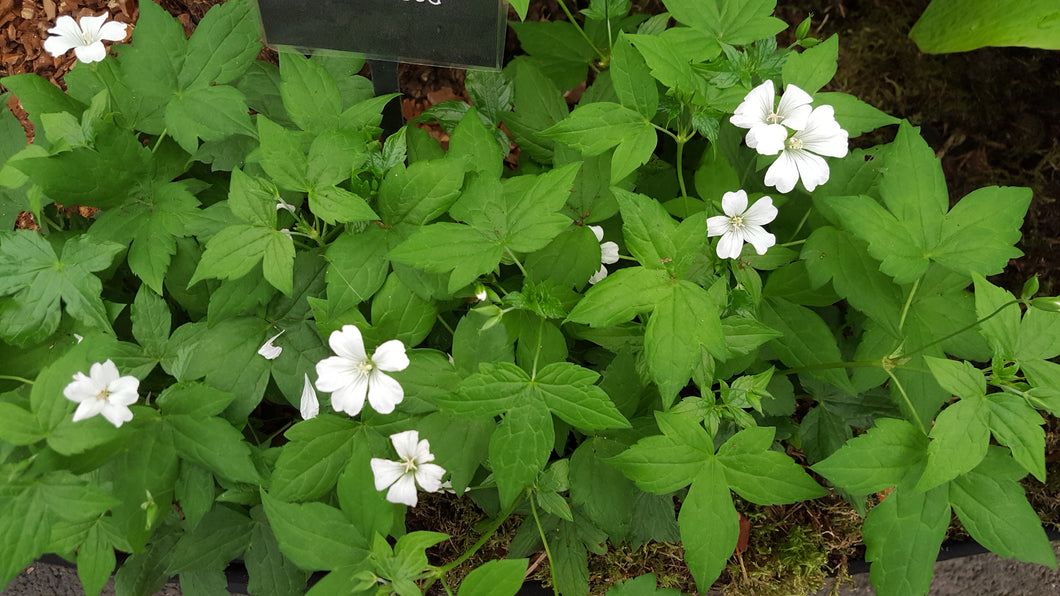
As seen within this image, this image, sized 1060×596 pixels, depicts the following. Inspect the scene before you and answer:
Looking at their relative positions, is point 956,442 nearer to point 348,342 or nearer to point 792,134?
point 792,134

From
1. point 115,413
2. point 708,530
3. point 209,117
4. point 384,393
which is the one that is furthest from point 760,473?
point 209,117

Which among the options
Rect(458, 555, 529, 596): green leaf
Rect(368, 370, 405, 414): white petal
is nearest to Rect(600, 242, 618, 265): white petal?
Rect(368, 370, 405, 414): white petal

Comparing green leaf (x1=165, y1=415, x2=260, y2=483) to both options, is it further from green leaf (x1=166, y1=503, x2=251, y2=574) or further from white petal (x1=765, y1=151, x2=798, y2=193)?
white petal (x1=765, y1=151, x2=798, y2=193)

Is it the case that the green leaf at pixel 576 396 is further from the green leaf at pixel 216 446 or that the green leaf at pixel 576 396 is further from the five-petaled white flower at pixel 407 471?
the green leaf at pixel 216 446

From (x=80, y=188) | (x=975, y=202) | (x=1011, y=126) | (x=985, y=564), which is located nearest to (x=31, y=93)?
(x=80, y=188)

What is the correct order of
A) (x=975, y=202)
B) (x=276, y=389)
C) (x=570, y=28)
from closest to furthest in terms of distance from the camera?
(x=975, y=202) < (x=276, y=389) < (x=570, y=28)

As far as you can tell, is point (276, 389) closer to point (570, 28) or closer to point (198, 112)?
point (198, 112)
